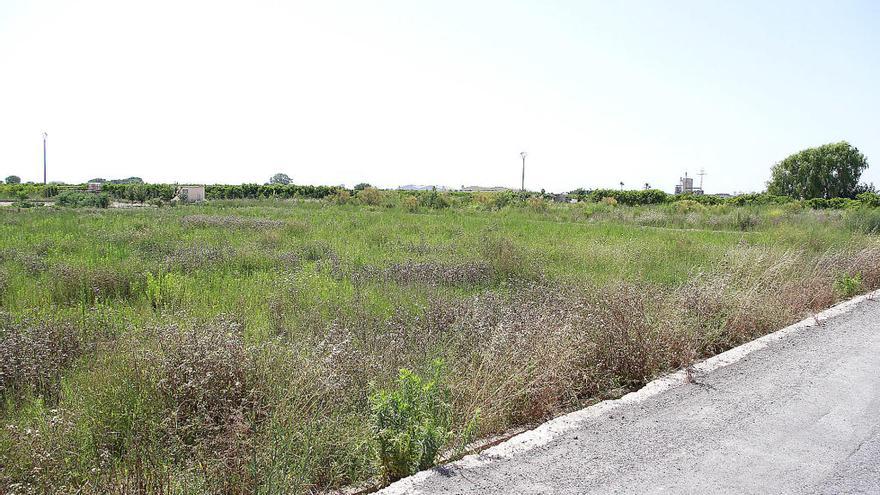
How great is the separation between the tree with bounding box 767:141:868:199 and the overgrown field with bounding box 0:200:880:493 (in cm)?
6506

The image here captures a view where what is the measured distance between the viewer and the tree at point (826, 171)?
65375mm

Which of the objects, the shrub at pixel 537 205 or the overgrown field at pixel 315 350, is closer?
the overgrown field at pixel 315 350

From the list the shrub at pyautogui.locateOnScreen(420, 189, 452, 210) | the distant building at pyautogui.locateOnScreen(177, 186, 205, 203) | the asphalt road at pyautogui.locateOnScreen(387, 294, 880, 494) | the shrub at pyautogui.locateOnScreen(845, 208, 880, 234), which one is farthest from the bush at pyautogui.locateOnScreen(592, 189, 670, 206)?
the asphalt road at pyautogui.locateOnScreen(387, 294, 880, 494)

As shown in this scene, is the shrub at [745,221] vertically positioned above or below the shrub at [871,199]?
below

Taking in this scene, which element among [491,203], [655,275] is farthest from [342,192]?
[655,275]

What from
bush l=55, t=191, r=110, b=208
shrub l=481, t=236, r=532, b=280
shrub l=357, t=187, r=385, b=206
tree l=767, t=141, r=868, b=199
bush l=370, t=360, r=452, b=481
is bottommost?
bush l=370, t=360, r=452, b=481

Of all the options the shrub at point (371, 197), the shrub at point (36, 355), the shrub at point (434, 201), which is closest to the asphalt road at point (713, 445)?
the shrub at point (36, 355)

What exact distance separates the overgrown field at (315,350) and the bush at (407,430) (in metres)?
0.01

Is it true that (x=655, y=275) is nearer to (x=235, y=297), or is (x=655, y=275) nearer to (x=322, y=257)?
(x=322, y=257)

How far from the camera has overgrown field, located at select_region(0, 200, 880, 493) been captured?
3.50 meters

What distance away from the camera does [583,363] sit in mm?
5523

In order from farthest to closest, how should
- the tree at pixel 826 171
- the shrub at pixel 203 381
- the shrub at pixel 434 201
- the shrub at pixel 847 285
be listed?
the tree at pixel 826 171
the shrub at pixel 434 201
the shrub at pixel 847 285
the shrub at pixel 203 381

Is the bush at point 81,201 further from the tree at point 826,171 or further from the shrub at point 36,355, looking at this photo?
the tree at point 826,171

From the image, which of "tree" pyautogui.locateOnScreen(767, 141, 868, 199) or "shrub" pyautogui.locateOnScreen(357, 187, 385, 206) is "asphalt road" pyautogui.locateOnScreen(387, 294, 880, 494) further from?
"tree" pyautogui.locateOnScreen(767, 141, 868, 199)
